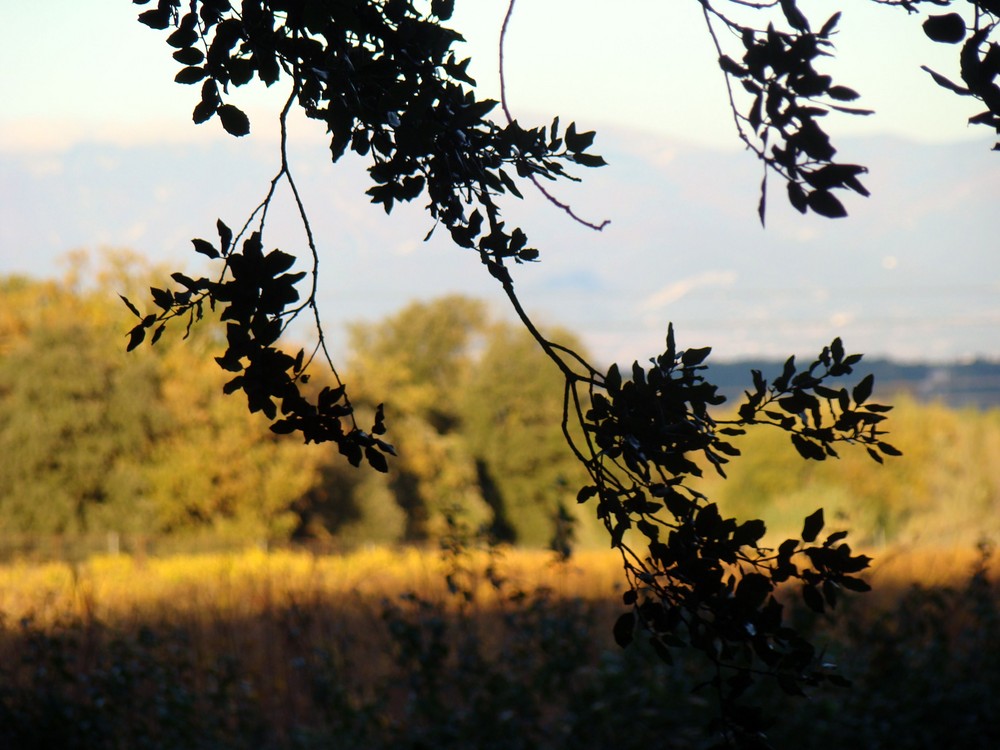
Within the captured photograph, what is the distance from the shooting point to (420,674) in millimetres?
5637

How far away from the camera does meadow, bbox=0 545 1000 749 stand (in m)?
5.29

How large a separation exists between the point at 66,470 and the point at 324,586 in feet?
74.0

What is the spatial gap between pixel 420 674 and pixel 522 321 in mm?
4300

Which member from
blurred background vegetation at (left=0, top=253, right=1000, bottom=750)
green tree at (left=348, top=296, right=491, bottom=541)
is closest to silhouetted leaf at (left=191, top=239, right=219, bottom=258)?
blurred background vegetation at (left=0, top=253, right=1000, bottom=750)

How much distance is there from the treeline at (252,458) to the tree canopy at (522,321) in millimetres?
19188

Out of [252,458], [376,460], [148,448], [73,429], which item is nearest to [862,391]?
[376,460]

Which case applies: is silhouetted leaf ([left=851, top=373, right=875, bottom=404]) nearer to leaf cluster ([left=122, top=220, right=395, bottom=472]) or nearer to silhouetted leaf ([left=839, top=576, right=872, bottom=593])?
silhouetted leaf ([left=839, top=576, right=872, bottom=593])

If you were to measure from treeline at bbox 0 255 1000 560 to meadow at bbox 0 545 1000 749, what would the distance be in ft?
46.6

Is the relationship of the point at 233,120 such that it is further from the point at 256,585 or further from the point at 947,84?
the point at 256,585

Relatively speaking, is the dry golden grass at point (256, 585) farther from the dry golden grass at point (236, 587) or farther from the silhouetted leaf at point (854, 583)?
the silhouetted leaf at point (854, 583)

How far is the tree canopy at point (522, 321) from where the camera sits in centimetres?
168

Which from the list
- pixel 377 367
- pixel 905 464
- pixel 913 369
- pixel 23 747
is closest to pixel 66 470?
pixel 377 367

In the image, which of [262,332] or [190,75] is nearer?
[262,332]

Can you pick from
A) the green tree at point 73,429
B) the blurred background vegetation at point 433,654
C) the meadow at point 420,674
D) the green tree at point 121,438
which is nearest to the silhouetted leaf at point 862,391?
the blurred background vegetation at point 433,654
